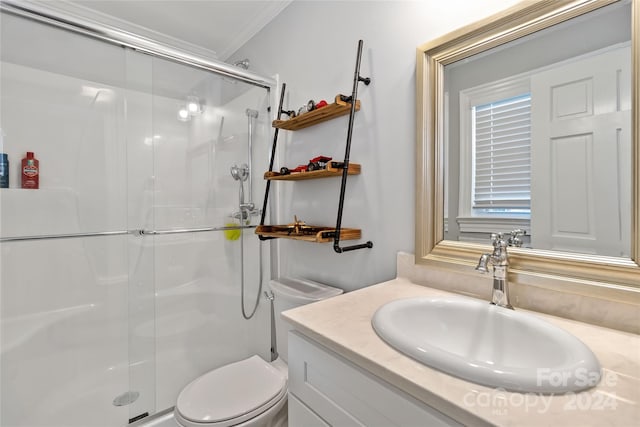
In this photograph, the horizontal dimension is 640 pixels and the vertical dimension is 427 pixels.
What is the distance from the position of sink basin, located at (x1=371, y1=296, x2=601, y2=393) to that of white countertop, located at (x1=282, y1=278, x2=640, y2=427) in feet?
0.06

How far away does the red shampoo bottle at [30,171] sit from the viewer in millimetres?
1630

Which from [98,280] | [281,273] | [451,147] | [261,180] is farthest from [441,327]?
[98,280]

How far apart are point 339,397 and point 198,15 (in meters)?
2.20

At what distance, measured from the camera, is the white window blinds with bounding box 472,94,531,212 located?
89cm

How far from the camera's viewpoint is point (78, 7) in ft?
5.88

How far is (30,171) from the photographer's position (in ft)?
5.38

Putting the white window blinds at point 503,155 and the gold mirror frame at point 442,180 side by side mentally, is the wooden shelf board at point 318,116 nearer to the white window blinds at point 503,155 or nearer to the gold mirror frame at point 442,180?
the gold mirror frame at point 442,180

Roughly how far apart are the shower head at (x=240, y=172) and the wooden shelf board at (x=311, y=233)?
1.36 feet

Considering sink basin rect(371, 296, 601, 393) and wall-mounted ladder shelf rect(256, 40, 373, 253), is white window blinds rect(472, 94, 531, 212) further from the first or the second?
wall-mounted ladder shelf rect(256, 40, 373, 253)

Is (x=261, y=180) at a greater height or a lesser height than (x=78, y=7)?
lesser

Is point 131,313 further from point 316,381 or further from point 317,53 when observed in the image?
point 317,53

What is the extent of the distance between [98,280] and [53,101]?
3.49 feet

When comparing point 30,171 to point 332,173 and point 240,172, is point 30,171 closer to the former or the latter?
point 240,172

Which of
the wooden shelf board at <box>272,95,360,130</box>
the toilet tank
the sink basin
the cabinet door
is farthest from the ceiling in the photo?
the cabinet door
